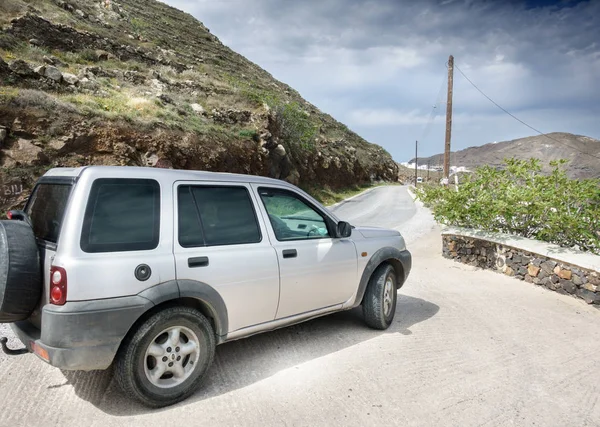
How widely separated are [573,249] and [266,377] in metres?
6.42

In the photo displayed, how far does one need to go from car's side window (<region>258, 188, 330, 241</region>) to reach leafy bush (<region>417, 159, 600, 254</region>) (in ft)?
17.9

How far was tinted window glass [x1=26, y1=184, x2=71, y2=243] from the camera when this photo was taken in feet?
9.93

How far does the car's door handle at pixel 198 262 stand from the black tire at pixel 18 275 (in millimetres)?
1071

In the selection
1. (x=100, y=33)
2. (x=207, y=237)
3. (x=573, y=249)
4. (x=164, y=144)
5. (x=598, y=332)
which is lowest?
(x=598, y=332)

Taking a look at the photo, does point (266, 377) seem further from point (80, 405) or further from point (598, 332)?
point (598, 332)

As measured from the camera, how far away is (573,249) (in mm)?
7344

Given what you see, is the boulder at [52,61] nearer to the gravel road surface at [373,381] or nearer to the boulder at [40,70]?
the boulder at [40,70]

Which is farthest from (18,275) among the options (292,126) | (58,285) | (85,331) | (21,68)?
(292,126)

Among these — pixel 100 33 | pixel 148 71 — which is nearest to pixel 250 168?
pixel 148 71

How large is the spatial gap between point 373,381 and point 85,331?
8.09 ft

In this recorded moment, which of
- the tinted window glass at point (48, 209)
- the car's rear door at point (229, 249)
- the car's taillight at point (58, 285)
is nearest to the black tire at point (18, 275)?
the tinted window glass at point (48, 209)

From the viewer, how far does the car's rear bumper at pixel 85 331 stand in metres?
2.75

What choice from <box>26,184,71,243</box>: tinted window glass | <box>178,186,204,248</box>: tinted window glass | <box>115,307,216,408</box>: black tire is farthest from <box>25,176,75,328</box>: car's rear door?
<box>178,186,204,248</box>: tinted window glass

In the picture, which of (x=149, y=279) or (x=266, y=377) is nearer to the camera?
(x=149, y=279)
